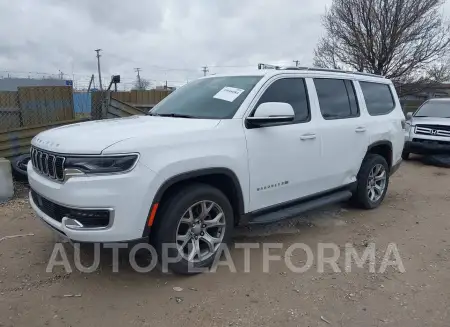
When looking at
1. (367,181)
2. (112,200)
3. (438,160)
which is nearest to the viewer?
(112,200)

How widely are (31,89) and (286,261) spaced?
6.22 meters

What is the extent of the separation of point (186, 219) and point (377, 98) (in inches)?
143

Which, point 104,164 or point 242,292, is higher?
point 104,164

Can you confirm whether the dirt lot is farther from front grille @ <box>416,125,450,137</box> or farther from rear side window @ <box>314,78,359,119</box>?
front grille @ <box>416,125,450,137</box>

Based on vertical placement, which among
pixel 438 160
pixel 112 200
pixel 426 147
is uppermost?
pixel 112 200

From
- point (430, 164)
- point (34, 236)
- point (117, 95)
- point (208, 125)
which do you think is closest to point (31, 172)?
point (34, 236)

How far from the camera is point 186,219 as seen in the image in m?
3.42

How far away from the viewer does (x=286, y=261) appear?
3898 millimetres

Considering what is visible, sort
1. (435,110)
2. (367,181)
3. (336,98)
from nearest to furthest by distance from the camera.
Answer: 1. (336,98)
2. (367,181)
3. (435,110)

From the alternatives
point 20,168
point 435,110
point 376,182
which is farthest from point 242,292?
point 435,110

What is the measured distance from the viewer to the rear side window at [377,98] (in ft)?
17.6

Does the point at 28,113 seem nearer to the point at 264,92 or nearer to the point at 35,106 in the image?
the point at 35,106

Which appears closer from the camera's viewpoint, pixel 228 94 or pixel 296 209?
pixel 228 94

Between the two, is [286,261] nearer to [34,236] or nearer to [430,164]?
[34,236]
